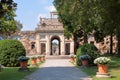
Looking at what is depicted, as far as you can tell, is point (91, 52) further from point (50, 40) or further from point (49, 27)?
point (49, 27)

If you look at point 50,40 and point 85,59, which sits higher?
point 50,40

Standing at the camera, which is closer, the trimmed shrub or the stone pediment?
the trimmed shrub

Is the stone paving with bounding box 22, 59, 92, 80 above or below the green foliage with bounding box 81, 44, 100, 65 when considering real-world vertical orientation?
below

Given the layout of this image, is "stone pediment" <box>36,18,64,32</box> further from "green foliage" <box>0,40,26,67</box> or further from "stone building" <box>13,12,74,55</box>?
"green foliage" <box>0,40,26,67</box>

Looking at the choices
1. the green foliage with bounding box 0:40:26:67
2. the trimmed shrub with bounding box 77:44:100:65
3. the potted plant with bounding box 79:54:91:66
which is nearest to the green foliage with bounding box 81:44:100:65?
the trimmed shrub with bounding box 77:44:100:65

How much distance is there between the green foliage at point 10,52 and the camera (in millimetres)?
32250

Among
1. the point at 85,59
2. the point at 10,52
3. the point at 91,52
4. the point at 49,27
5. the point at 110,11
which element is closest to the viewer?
the point at 110,11

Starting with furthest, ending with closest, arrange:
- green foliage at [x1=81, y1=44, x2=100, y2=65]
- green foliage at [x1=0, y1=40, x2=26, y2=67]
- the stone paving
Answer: green foliage at [x1=0, y1=40, x2=26, y2=67]
green foliage at [x1=81, y1=44, x2=100, y2=65]
the stone paving

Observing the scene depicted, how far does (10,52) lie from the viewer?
32250 millimetres

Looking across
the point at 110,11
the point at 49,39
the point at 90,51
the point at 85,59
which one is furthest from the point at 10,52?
the point at 49,39

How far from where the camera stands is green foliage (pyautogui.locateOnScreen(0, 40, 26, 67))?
3225 centimetres

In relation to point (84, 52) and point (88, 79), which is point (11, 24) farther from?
point (88, 79)

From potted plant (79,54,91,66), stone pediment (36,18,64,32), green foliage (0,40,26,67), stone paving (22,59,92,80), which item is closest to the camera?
stone paving (22,59,92,80)

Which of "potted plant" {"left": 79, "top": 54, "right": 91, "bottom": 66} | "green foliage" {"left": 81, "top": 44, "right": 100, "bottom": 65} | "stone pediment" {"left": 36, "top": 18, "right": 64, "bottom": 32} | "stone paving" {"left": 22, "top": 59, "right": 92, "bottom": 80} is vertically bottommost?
"stone paving" {"left": 22, "top": 59, "right": 92, "bottom": 80}
